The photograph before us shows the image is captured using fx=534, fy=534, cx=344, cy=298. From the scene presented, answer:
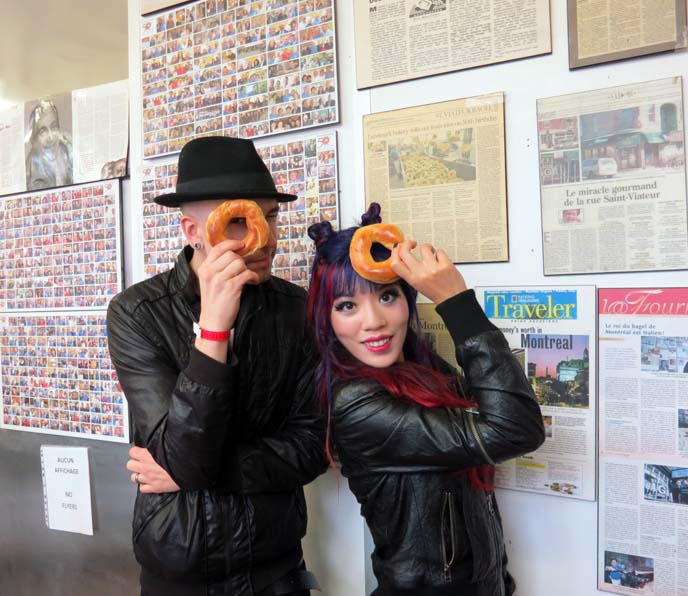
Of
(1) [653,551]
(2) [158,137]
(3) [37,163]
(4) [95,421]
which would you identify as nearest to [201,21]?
(2) [158,137]

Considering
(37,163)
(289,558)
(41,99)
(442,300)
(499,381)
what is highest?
(41,99)

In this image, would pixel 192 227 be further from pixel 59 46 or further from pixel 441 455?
pixel 59 46

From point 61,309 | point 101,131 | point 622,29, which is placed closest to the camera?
point 622,29

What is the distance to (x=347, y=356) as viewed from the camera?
107 centimetres

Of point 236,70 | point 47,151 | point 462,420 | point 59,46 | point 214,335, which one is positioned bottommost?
point 462,420

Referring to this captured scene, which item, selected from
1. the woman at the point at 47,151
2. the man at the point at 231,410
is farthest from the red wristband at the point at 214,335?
the woman at the point at 47,151

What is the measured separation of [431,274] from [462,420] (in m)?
0.26

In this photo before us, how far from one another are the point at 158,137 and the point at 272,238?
82 centimetres

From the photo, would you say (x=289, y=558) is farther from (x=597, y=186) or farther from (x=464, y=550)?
(x=597, y=186)

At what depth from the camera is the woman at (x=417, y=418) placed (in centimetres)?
89

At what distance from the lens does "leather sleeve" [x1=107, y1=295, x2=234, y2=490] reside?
91cm

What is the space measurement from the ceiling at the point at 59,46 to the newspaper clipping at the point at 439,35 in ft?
3.30

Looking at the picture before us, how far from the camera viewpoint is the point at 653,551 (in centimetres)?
116

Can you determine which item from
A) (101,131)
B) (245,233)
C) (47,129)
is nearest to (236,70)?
(101,131)
